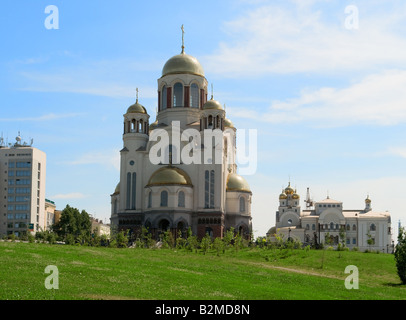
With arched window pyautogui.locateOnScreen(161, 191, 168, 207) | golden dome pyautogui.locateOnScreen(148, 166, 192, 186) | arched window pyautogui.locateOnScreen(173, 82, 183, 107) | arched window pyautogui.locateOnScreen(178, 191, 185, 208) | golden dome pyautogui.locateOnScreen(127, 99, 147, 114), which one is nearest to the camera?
golden dome pyautogui.locateOnScreen(148, 166, 192, 186)

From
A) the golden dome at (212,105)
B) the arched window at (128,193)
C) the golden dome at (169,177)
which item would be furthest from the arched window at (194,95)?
the arched window at (128,193)

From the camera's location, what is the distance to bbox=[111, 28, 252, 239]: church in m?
56.8

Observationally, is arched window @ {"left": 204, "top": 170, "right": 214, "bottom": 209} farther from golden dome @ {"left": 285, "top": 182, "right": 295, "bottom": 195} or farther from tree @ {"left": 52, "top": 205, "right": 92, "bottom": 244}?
golden dome @ {"left": 285, "top": 182, "right": 295, "bottom": 195}

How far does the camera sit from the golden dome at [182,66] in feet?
206

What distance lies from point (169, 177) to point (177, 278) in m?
33.0

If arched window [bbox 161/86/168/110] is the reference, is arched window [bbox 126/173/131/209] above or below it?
below

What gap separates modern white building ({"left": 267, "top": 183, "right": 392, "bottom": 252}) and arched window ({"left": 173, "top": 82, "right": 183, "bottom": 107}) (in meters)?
31.5

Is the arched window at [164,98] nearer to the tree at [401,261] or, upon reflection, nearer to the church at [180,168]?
the church at [180,168]

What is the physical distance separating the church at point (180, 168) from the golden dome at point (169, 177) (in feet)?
0.33

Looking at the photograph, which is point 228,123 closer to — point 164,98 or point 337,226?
point 164,98

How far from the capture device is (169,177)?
186 feet

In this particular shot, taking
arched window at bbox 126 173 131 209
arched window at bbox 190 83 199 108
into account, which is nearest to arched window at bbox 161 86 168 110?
arched window at bbox 190 83 199 108

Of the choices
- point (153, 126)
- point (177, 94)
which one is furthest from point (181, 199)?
point (177, 94)

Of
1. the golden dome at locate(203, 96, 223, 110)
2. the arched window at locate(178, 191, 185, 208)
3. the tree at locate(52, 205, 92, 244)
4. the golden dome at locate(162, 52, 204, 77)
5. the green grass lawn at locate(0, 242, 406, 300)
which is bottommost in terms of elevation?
the green grass lawn at locate(0, 242, 406, 300)
